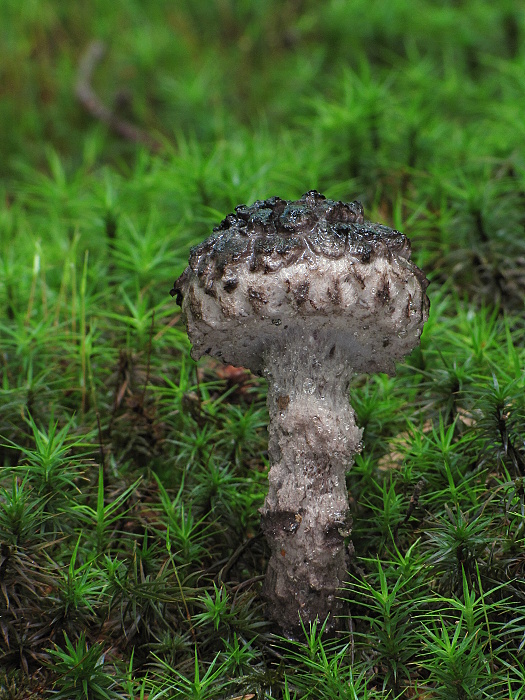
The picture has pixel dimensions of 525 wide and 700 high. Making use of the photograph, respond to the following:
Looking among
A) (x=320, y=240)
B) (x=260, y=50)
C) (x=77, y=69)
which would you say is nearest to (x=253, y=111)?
(x=260, y=50)

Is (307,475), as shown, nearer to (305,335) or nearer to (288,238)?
(305,335)

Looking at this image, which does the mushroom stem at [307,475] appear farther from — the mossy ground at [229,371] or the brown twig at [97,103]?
the brown twig at [97,103]

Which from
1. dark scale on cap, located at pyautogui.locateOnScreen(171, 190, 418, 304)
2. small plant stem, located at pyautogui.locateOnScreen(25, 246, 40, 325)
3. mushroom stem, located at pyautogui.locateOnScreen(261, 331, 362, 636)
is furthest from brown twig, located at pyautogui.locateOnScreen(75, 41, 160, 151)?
mushroom stem, located at pyautogui.locateOnScreen(261, 331, 362, 636)

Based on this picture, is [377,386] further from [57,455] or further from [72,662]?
[72,662]

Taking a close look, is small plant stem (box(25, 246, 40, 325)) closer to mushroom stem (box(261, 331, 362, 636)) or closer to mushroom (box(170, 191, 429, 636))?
mushroom (box(170, 191, 429, 636))

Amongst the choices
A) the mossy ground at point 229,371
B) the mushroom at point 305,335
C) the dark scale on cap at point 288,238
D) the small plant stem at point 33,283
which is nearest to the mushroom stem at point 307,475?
the mushroom at point 305,335

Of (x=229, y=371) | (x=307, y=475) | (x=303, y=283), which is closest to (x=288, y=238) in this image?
A: (x=303, y=283)
